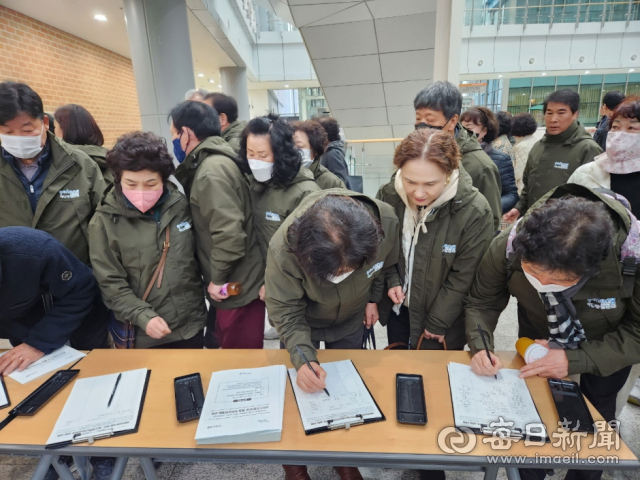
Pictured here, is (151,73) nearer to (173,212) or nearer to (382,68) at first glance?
(173,212)

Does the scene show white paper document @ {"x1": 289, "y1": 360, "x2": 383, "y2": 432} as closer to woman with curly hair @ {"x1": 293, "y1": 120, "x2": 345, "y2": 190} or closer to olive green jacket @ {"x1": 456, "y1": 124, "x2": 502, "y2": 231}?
olive green jacket @ {"x1": 456, "y1": 124, "x2": 502, "y2": 231}

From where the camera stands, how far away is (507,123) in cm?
333

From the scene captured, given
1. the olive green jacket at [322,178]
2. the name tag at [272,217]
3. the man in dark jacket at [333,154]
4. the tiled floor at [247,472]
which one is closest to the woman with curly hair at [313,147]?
the olive green jacket at [322,178]

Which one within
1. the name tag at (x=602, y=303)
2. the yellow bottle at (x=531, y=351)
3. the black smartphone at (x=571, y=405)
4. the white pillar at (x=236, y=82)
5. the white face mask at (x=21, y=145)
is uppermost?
the white pillar at (x=236, y=82)

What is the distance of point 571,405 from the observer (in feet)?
3.48

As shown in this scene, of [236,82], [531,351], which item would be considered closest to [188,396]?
[531,351]

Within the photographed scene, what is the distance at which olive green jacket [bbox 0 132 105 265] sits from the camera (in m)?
1.61

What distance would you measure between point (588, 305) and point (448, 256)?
447mm

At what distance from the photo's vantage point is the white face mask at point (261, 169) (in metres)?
1.71

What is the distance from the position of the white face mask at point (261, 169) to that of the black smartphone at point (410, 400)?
104cm

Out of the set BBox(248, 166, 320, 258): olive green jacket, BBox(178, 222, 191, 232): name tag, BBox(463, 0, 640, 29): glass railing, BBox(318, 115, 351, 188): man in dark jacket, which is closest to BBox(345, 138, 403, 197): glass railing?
BBox(318, 115, 351, 188): man in dark jacket

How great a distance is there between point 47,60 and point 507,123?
5.51 meters

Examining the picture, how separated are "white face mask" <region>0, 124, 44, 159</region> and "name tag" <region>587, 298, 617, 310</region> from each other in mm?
2133

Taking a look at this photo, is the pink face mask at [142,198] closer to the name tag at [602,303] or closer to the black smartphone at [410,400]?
the black smartphone at [410,400]
